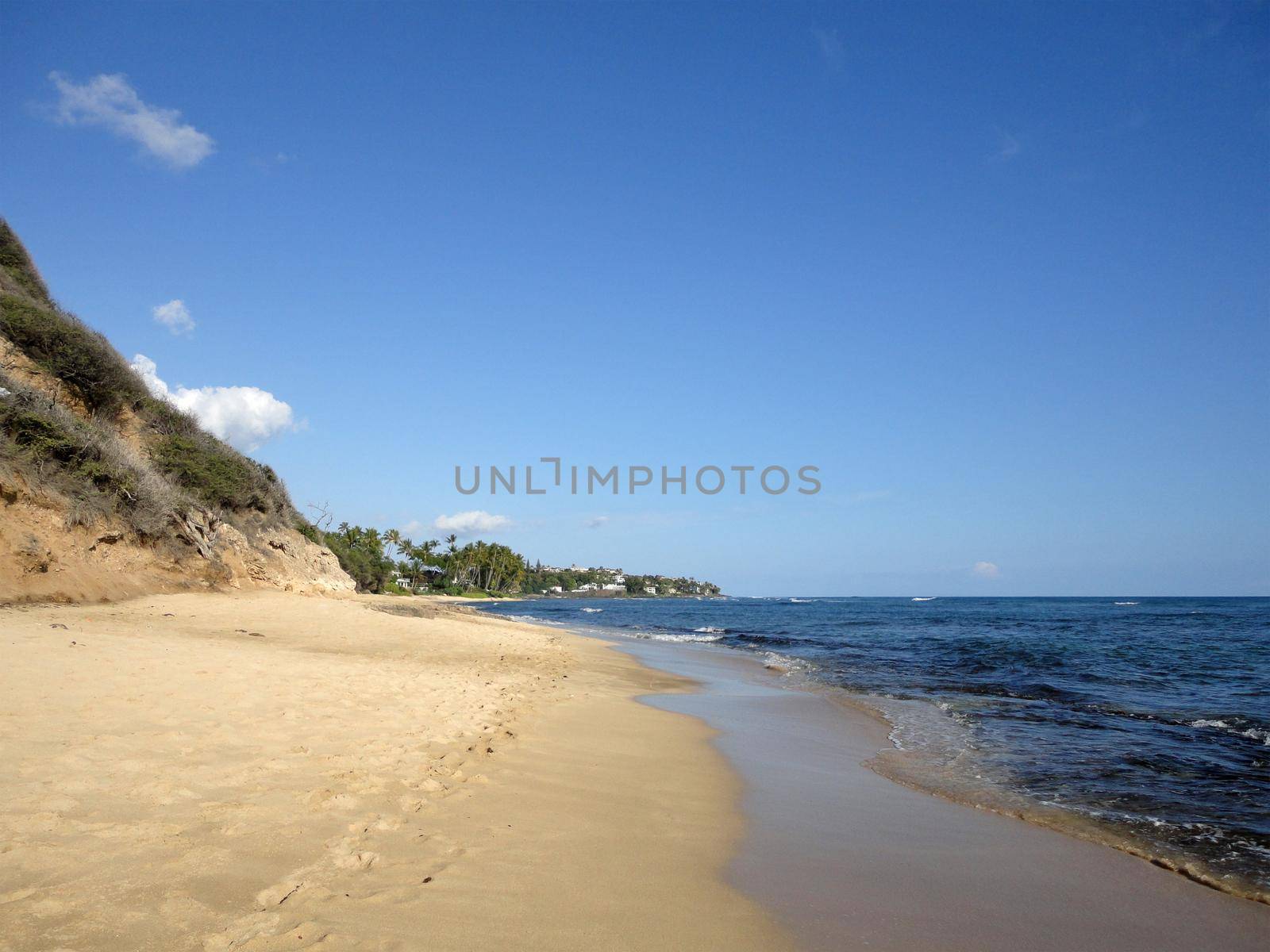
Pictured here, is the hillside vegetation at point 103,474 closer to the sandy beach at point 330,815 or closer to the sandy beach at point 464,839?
the sandy beach at point 330,815

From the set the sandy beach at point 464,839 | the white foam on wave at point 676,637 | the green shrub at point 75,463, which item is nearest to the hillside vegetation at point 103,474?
the green shrub at point 75,463

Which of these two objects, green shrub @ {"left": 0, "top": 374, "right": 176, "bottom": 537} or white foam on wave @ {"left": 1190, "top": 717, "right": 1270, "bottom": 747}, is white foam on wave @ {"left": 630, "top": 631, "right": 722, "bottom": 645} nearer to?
white foam on wave @ {"left": 1190, "top": 717, "right": 1270, "bottom": 747}

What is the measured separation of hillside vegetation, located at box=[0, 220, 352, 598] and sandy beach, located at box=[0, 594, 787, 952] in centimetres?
740

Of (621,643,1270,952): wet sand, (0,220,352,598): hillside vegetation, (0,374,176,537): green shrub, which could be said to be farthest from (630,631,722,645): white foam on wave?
(621,643,1270,952): wet sand

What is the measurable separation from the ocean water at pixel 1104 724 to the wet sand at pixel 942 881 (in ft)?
2.30

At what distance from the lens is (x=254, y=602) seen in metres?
17.8

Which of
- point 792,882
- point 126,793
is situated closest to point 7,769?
point 126,793

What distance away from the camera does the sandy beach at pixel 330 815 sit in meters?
2.96

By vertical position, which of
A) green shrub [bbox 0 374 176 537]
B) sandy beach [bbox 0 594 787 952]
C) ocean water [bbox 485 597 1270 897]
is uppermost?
green shrub [bbox 0 374 176 537]

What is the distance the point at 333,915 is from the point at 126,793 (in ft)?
6.56

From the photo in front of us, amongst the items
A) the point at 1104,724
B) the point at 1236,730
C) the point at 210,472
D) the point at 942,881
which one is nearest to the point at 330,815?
the point at 942,881

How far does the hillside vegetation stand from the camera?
14.5m

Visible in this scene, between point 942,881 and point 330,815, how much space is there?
386cm

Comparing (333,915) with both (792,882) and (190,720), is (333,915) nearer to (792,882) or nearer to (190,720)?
(792,882)
